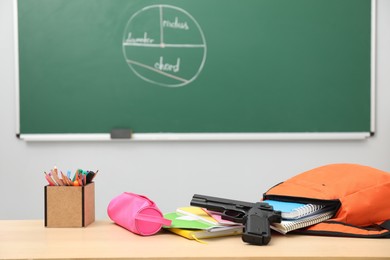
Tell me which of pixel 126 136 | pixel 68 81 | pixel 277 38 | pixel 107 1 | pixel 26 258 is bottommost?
pixel 26 258

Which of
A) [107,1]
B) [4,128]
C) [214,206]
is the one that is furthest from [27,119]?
[214,206]

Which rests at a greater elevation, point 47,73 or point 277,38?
point 277,38

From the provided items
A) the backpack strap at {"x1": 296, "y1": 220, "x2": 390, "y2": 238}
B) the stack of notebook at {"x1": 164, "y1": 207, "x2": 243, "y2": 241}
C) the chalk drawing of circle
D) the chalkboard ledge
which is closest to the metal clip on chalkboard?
the chalkboard ledge

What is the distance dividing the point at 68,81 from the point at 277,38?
135 cm

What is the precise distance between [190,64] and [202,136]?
0.46 m

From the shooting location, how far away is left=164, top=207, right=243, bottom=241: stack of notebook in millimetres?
1296

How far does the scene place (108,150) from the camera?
122 inches

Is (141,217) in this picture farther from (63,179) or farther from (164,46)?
(164,46)

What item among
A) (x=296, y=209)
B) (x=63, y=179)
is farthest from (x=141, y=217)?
(x=296, y=209)

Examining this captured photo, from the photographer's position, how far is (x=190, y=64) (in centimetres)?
307

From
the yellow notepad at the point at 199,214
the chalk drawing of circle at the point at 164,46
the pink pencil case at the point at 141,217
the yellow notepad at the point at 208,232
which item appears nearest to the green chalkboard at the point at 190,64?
the chalk drawing of circle at the point at 164,46

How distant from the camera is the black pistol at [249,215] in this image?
1.22 meters

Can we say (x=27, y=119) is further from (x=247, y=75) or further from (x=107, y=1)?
(x=247, y=75)

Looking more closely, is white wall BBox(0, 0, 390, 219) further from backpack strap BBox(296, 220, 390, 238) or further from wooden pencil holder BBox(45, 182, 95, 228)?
backpack strap BBox(296, 220, 390, 238)
